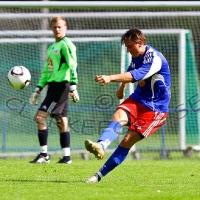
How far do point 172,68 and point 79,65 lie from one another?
2134 millimetres

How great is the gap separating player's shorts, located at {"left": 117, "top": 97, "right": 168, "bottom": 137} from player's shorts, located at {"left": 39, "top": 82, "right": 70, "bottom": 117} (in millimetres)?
3047

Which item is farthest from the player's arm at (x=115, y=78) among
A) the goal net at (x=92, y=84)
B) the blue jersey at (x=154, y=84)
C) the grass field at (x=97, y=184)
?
the goal net at (x=92, y=84)

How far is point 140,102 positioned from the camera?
7.75 m

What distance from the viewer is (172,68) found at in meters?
15.7

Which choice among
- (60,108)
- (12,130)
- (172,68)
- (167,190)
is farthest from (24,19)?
(167,190)

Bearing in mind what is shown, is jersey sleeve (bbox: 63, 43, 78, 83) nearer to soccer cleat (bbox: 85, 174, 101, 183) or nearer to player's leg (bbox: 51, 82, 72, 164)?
player's leg (bbox: 51, 82, 72, 164)

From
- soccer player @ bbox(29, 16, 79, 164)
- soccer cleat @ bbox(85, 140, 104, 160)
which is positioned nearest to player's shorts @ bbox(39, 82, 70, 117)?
soccer player @ bbox(29, 16, 79, 164)

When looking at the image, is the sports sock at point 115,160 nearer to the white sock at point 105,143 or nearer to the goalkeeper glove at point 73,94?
the white sock at point 105,143

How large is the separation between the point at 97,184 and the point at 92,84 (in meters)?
7.98

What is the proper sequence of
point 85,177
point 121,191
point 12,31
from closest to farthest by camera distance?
point 121,191 → point 85,177 → point 12,31

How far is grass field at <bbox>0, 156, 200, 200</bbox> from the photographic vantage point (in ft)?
21.7

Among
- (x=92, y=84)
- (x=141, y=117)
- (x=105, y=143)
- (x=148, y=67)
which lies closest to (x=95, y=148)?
(x=105, y=143)

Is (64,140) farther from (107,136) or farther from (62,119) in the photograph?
(107,136)

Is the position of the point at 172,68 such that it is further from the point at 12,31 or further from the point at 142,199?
the point at 142,199
